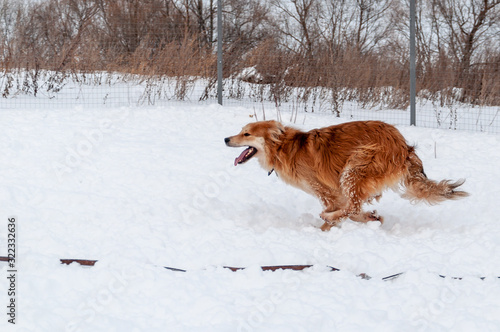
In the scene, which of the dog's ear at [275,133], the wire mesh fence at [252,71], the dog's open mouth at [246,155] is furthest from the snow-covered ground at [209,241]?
the wire mesh fence at [252,71]

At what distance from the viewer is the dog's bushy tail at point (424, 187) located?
166 inches

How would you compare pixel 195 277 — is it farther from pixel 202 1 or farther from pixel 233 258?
pixel 202 1

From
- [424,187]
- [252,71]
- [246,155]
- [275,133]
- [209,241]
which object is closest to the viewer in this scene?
[209,241]

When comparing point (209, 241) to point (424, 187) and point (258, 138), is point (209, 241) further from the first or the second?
point (424, 187)

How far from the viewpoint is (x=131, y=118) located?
305 inches

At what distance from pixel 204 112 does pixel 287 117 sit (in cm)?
140

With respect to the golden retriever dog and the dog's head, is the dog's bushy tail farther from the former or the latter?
the dog's head

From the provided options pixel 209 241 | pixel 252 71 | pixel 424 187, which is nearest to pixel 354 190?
pixel 424 187

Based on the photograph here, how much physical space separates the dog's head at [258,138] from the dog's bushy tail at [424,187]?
120 cm

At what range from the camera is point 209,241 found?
3965mm

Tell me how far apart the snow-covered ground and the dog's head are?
0.62m

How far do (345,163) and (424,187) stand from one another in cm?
69

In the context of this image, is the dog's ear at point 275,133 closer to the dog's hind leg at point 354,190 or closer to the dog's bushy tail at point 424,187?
the dog's hind leg at point 354,190

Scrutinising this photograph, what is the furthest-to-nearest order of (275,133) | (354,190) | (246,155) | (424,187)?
1. (246,155)
2. (275,133)
3. (354,190)
4. (424,187)
